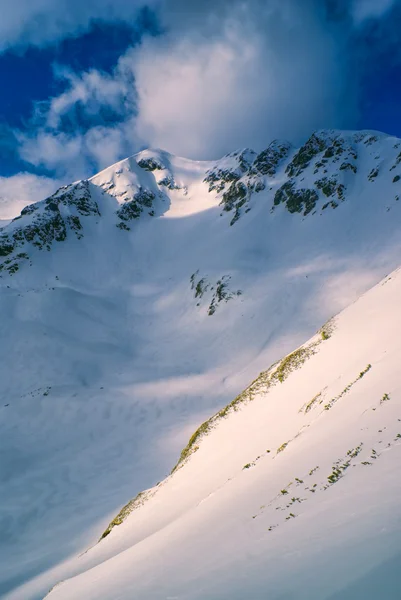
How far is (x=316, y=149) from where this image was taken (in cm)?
7419

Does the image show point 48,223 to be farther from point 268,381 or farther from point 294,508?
point 294,508

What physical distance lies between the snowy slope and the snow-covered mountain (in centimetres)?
33

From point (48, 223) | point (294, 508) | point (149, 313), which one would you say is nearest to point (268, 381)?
point (294, 508)

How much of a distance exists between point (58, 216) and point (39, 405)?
6869cm

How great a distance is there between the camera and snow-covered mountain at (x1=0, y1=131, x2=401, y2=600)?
55.1 feet

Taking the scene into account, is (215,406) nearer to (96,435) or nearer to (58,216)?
(96,435)

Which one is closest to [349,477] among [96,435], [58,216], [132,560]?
[132,560]

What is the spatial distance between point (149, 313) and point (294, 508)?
48.3m

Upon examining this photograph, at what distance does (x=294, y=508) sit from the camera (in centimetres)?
507

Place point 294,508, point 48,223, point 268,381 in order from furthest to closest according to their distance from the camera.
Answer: point 48,223 → point 268,381 → point 294,508

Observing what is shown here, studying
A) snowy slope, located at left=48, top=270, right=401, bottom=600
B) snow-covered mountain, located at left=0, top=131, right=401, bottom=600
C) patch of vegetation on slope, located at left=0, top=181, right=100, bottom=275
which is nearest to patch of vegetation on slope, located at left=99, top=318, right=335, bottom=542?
snow-covered mountain, located at left=0, top=131, right=401, bottom=600

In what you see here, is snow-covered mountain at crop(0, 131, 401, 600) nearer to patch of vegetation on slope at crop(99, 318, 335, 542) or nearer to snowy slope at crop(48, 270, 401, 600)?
snowy slope at crop(48, 270, 401, 600)

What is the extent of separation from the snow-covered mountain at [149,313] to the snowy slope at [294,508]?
333 millimetres

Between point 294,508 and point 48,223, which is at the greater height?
point 48,223
